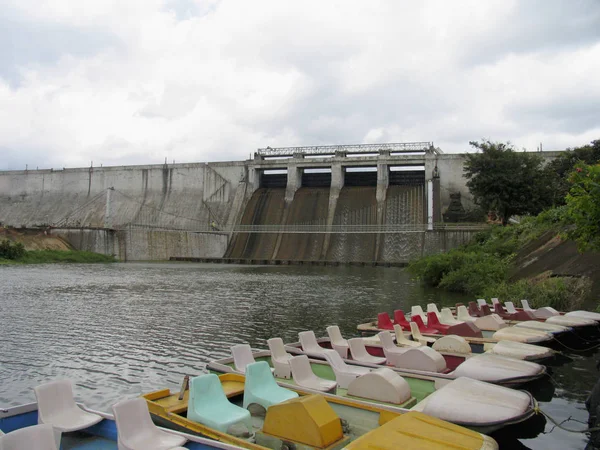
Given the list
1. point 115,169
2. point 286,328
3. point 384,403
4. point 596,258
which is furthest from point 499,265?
point 115,169

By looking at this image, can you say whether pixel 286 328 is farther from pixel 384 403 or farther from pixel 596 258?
pixel 596 258

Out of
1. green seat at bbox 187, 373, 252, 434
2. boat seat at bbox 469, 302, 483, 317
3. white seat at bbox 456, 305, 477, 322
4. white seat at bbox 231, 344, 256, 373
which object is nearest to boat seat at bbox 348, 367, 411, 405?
green seat at bbox 187, 373, 252, 434

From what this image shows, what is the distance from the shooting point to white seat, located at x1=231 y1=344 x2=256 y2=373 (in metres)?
9.51

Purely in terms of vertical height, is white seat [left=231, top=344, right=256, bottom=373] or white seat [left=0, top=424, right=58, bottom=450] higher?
white seat [left=0, top=424, right=58, bottom=450]

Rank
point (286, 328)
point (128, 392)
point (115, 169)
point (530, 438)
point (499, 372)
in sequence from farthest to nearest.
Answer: point (115, 169), point (286, 328), point (128, 392), point (499, 372), point (530, 438)

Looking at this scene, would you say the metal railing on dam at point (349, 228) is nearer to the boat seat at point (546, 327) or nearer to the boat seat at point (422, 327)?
the boat seat at point (546, 327)

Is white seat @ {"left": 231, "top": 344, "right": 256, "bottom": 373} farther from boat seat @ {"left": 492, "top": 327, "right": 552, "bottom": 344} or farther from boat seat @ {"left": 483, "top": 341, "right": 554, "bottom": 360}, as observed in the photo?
boat seat @ {"left": 492, "top": 327, "right": 552, "bottom": 344}

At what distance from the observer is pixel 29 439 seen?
5020mm

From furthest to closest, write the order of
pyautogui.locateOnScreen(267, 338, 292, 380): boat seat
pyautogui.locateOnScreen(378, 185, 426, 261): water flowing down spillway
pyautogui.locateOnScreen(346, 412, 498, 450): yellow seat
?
pyautogui.locateOnScreen(378, 185, 426, 261): water flowing down spillway
pyautogui.locateOnScreen(267, 338, 292, 380): boat seat
pyautogui.locateOnScreen(346, 412, 498, 450): yellow seat

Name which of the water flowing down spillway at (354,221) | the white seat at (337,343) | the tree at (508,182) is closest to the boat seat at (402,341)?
the white seat at (337,343)

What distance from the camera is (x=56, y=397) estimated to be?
22.3 ft

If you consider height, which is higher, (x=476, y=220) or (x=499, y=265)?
(x=476, y=220)

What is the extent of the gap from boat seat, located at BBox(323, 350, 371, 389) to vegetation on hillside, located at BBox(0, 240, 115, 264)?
40.7m

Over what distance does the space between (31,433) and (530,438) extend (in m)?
6.36
